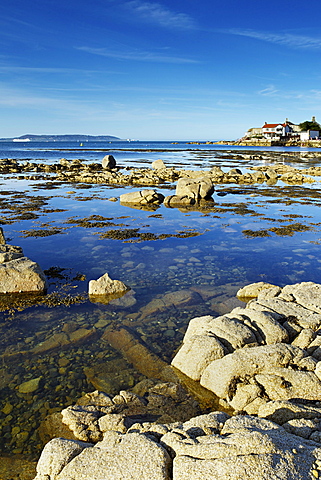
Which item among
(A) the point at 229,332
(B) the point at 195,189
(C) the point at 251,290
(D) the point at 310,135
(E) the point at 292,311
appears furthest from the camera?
(D) the point at 310,135

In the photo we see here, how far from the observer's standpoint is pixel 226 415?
552 cm

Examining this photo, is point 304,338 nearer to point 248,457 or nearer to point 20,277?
point 248,457

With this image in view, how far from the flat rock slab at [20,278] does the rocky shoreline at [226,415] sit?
5.50 meters

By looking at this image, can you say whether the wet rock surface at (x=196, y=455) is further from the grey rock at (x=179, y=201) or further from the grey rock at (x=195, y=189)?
the grey rock at (x=195, y=189)

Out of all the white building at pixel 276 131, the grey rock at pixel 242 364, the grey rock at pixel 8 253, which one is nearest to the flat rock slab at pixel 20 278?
the grey rock at pixel 8 253

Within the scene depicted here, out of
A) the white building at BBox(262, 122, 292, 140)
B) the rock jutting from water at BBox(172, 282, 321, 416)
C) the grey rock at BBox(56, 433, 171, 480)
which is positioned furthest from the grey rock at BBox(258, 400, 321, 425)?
the white building at BBox(262, 122, 292, 140)

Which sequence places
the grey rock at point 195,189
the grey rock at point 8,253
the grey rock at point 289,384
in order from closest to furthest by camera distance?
the grey rock at point 289,384
the grey rock at point 8,253
the grey rock at point 195,189

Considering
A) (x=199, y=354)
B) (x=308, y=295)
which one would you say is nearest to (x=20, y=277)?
(x=199, y=354)

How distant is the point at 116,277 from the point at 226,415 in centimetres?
778

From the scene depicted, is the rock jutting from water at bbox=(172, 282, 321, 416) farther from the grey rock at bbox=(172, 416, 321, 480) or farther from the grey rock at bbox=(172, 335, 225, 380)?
the grey rock at bbox=(172, 416, 321, 480)

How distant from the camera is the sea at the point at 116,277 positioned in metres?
7.26

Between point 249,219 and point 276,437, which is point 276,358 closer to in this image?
point 276,437

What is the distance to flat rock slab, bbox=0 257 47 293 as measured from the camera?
36.3 ft

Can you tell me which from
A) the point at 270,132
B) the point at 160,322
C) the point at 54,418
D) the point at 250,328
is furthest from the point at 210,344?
the point at 270,132
